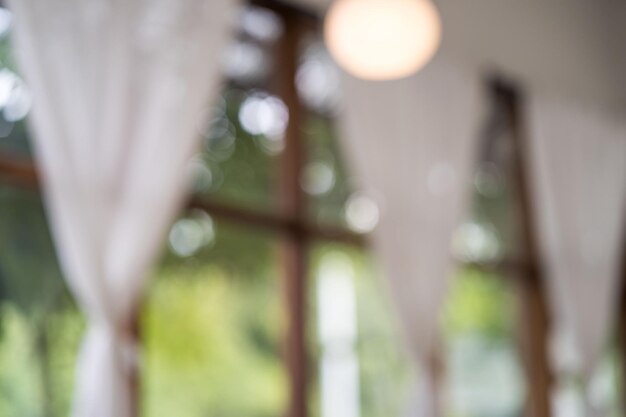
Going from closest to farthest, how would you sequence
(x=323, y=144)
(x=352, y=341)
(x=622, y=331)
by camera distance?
(x=352, y=341) < (x=323, y=144) < (x=622, y=331)

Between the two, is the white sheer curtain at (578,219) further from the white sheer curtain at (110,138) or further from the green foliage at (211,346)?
the white sheer curtain at (110,138)

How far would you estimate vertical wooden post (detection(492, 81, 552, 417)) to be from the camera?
480cm

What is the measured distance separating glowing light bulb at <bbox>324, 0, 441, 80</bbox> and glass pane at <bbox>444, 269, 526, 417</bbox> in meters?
1.27

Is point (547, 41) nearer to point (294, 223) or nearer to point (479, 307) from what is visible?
point (479, 307)

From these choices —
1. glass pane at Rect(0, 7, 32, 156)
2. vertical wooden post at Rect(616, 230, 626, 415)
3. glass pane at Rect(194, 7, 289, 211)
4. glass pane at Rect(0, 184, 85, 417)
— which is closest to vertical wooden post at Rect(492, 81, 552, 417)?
vertical wooden post at Rect(616, 230, 626, 415)

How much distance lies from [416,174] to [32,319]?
175cm

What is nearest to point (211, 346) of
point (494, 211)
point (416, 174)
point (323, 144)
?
point (323, 144)

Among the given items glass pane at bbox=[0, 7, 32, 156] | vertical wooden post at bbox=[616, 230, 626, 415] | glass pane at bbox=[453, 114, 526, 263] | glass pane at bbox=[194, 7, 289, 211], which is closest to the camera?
glass pane at bbox=[0, 7, 32, 156]

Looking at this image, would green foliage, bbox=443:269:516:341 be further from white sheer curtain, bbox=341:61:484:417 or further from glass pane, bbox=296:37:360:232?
glass pane, bbox=296:37:360:232

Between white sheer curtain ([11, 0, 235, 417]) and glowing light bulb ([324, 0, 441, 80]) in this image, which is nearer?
white sheer curtain ([11, 0, 235, 417])

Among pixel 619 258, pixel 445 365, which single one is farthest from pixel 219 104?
pixel 619 258

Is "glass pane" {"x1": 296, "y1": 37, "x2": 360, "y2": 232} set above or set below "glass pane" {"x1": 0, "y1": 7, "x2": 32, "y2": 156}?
above

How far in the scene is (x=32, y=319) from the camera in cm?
312

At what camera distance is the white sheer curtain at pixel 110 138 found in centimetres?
300
